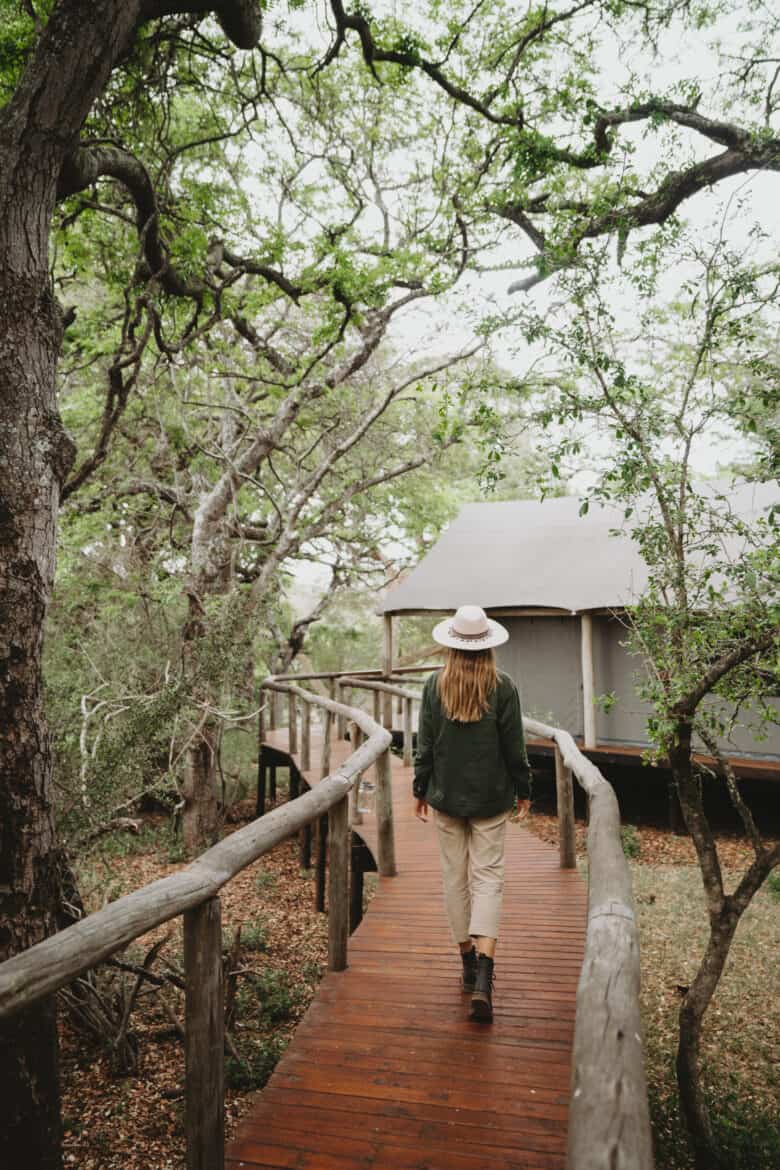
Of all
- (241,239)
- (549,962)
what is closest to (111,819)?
(549,962)

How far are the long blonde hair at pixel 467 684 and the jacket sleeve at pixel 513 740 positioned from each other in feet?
0.34

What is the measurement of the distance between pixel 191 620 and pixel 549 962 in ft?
21.7

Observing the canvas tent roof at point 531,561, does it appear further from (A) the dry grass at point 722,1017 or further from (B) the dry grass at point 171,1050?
(B) the dry grass at point 171,1050

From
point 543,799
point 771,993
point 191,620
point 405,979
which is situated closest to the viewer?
point 405,979

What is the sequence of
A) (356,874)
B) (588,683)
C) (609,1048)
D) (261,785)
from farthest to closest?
(261,785)
(588,683)
(356,874)
(609,1048)

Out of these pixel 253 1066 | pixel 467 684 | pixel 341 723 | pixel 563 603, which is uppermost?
pixel 563 603

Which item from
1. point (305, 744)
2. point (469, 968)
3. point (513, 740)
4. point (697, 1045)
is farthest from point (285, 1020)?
point (305, 744)

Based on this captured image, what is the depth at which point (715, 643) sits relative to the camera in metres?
4.60

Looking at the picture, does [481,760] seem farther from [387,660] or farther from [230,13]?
[387,660]

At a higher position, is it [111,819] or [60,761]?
[60,761]

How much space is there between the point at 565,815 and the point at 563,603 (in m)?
7.48

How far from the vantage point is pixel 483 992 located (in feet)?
10.9

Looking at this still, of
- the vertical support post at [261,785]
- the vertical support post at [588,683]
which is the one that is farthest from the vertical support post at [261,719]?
the vertical support post at [588,683]

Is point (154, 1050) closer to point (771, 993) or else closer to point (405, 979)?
point (405, 979)
